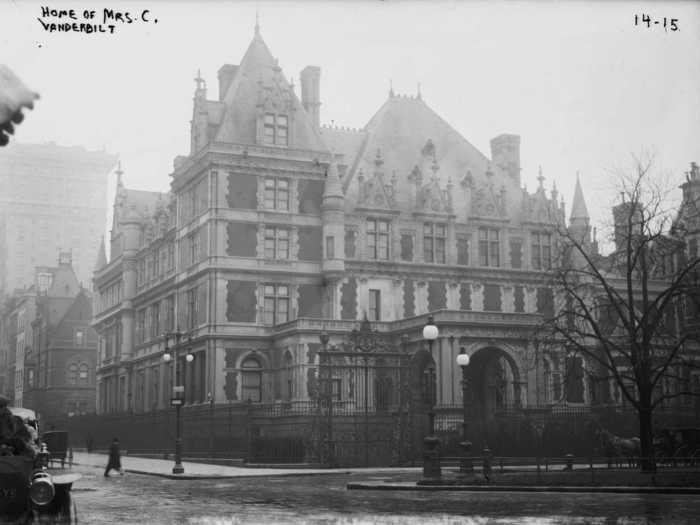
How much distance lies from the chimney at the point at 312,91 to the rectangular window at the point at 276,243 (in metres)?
8.63

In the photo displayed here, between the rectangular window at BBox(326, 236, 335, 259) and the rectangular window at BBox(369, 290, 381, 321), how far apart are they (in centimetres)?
316

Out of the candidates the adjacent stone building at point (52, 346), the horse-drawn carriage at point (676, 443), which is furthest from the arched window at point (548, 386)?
the adjacent stone building at point (52, 346)

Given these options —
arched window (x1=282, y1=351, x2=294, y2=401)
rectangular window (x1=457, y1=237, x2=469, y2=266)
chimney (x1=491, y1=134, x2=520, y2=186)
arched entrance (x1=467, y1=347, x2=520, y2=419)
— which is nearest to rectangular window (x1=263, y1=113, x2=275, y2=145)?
arched window (x1=282, y1=351, x2=294, y2=401)

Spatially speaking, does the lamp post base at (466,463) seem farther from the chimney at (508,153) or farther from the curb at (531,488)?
the chimney at (508,153)

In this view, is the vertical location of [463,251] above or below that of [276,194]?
below

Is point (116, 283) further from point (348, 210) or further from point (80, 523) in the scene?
point (80, 523)

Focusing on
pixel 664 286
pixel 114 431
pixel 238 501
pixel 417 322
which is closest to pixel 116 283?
pixel 114 431

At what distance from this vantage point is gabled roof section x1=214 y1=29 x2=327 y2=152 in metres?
55.1

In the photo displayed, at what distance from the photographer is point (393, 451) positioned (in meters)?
36.4

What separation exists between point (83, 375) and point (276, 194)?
150 ft

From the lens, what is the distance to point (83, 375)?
304 ft

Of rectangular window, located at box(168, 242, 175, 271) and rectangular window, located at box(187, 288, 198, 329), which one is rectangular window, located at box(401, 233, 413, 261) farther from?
rectangular window, located at box(168, 242, 175, 271)

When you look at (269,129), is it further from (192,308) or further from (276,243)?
(192,308)

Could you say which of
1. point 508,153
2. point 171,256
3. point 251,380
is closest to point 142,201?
point 171,256
